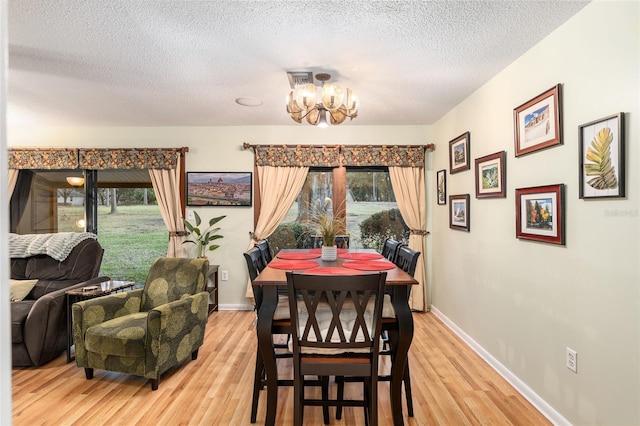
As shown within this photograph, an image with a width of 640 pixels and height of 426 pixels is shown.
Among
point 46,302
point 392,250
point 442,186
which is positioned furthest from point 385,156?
point 46,302

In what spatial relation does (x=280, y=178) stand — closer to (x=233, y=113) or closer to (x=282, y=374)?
(x=233, y=113)

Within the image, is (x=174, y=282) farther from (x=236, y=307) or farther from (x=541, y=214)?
(x=541, y=214)

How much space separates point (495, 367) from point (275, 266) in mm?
2017

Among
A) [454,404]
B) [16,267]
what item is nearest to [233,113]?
[16,267]

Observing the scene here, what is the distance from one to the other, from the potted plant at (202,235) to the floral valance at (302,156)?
1.03m

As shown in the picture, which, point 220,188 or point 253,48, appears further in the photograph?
point 220,188

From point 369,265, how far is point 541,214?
1195mm

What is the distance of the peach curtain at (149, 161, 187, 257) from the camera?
4453 millimetres

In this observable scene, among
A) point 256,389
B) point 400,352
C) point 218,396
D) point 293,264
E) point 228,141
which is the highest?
point 228,141

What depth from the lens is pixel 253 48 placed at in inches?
93.6

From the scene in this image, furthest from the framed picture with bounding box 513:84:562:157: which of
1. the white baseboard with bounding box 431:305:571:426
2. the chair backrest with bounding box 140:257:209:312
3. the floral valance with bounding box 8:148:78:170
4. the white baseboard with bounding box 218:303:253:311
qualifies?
the floral valance with bounding box 8:148:78:170

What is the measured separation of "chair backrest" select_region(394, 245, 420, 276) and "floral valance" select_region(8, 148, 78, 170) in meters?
4.28

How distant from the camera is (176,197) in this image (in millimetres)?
4469

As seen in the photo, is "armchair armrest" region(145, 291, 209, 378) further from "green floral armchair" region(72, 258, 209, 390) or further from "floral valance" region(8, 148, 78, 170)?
"floral valance" region(8, 148, 78, 170)
